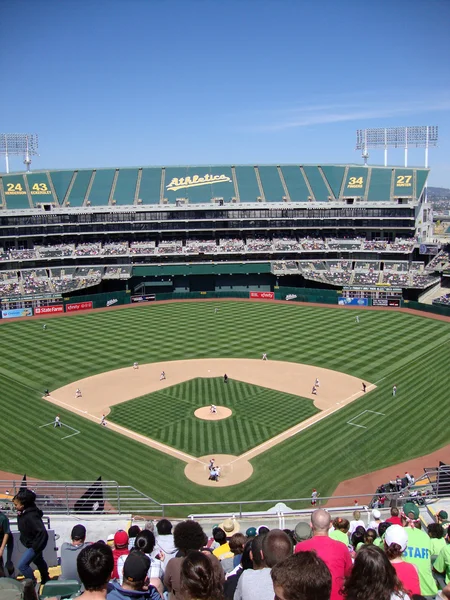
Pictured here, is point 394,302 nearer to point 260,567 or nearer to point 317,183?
Answer: point 317,183

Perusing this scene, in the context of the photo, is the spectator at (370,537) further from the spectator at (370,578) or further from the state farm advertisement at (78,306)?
the state farm advertisement at (78,306)

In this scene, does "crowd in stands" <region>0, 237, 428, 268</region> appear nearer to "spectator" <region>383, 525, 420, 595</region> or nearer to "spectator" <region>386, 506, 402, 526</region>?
"spectator" <region>386, 506, 402, 526</region>

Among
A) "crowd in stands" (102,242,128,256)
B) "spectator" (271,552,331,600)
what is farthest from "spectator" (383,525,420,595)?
"crowd in stands" (102,242,128,256)

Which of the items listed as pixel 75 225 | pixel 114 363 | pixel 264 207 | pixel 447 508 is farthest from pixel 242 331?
pixel 447 508

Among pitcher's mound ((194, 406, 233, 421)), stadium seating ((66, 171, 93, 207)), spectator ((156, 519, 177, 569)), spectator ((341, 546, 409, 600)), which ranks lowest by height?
pitcher's mound ((194, 406, 233, 421))

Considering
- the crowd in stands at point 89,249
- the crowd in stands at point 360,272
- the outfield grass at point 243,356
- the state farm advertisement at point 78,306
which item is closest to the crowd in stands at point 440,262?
the crowd in stands at point 360,272

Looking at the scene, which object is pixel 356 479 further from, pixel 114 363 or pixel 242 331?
pixel 242 331

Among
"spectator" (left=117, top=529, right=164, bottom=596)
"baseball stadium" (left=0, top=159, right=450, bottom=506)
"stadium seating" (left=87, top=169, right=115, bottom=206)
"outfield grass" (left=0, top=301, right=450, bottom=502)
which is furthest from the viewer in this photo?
"stadium seating" (left=87, top=169, right=115, bottom=206)

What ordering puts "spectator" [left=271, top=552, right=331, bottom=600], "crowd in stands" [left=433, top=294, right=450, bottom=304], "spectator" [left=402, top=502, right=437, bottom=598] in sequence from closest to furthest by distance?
"spectator" [left=271, top=552, right=331, bottom=600]
"spectator" [left=402, top=502, right=437, bottom=598]
"crowd in stands" [left=433, top=294, right=450, bottom=304]
